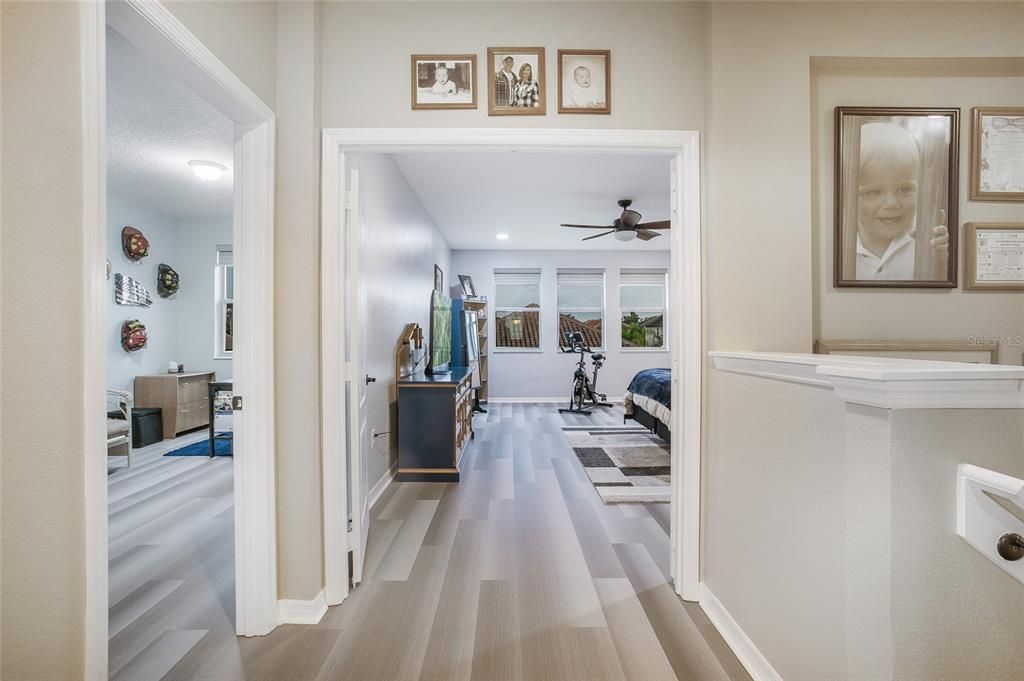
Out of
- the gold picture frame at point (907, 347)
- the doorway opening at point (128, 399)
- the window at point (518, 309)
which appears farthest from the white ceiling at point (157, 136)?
the window at point (518, 309)

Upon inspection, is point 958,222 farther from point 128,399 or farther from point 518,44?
point 128,399

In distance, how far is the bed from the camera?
4586 mm

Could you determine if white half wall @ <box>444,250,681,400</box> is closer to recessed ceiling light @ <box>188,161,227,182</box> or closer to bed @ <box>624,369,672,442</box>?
bed @ <box>624,369,672,442</box>

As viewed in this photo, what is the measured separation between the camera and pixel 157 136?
11.1 ft

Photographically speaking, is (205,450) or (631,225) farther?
(631,225)

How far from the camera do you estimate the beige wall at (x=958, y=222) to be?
200 centimetres

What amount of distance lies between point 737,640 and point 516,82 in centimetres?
250

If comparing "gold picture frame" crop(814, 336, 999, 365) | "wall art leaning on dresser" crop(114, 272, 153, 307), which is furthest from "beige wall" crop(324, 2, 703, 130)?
"wall art leaning on dresser" crop(114, 272, 153, 307)

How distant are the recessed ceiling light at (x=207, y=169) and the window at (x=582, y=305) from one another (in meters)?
5.36

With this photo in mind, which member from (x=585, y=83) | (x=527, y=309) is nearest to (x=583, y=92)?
(x=585, y=83)

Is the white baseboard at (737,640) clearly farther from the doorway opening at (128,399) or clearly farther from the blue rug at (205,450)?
the blue rug at (205,450)

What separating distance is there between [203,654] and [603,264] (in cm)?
739

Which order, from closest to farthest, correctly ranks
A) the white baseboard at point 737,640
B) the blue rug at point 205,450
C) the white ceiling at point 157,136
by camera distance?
the white baseboard at point 737,640 < the white ceiling at point 157,136 < the blue rug at point 205,450

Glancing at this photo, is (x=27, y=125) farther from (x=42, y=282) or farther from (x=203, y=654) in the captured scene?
(x=203, y=654)
